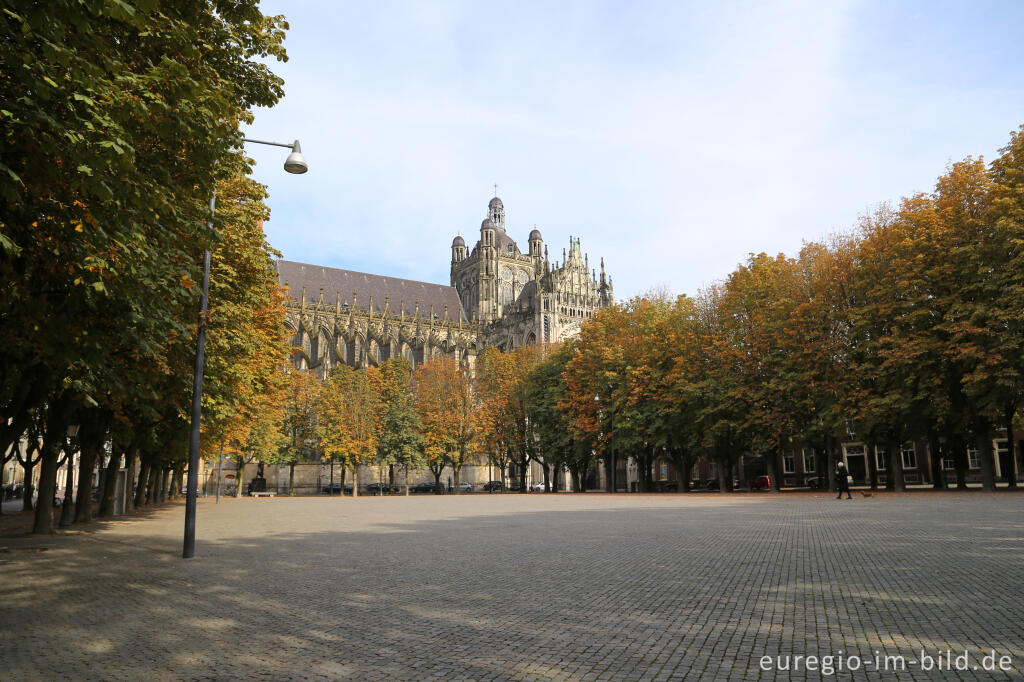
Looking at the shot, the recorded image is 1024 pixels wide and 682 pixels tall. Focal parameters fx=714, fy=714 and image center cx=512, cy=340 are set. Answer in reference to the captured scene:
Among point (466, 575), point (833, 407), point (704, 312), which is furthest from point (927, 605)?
point (704, 312)

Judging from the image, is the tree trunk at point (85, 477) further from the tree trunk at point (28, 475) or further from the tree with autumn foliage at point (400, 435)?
the tree with autumn foliage at point (400, 435)

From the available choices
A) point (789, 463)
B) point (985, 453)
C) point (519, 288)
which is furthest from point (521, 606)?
point (519, 288)

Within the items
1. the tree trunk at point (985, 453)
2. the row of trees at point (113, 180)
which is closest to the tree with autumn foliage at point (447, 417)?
the tree trunk at point (985, 453)

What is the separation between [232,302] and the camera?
19.7 m

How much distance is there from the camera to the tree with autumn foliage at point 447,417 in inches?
2457

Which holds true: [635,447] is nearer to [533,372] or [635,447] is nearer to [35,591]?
[533,372]

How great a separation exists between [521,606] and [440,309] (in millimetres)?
104509

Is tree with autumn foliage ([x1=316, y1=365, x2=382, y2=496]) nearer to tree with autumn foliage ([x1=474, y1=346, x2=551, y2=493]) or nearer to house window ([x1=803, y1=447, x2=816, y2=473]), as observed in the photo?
tree with autumn foliage ([x1=474, y1=346, x2=551, y2=493])

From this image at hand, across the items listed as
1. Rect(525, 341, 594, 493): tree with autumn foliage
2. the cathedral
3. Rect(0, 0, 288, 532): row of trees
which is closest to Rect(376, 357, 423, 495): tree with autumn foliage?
Rect(525, 341, 594, 493): tree with autumn foliage

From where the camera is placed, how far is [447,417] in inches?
2470

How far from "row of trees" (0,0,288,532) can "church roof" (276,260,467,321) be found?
83.8 meters

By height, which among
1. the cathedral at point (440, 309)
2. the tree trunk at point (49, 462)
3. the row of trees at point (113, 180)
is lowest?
the tree trunk at point (49, 462)

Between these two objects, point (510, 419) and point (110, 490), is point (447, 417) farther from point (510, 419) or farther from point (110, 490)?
point (110, 490)

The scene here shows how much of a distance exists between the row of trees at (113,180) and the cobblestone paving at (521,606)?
12.1 feet
